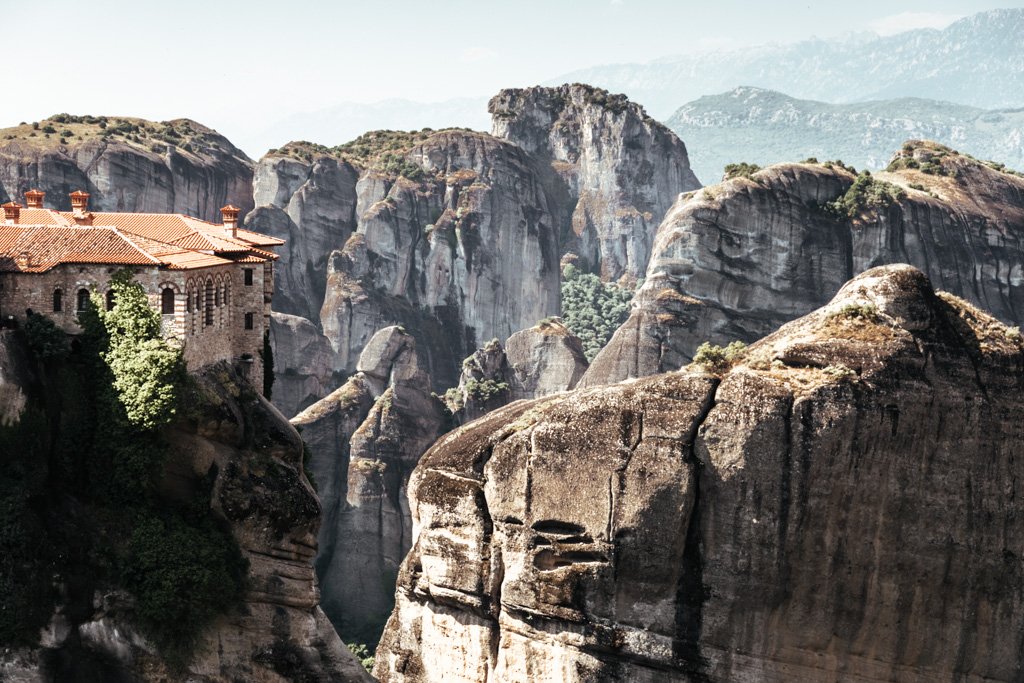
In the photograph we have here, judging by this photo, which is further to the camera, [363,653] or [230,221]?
[363,653]

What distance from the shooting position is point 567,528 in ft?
144

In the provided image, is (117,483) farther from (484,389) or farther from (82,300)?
(484,389)

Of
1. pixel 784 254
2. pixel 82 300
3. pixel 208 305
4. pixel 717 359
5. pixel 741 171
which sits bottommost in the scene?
pixel 717 359

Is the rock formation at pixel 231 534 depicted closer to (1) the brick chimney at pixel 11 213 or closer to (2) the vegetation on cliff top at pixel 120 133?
(1) the brick chimney at pixel 11 213

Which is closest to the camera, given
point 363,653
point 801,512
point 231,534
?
point 801,512

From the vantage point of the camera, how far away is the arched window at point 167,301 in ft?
150

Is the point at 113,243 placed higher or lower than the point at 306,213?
lower

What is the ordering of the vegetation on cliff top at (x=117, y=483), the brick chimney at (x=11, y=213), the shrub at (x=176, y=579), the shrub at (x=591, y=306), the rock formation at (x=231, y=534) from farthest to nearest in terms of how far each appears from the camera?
1. the shrub at (x=591, y=306)
2. the brick chimney at (x=11, y=213)
3. the shrub at (x=176, y=579)
4. the vegetation on cliff top at (x=117, y=483)
5. the rock formation at (x=231, y=534)

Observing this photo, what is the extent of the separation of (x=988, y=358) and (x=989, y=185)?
207ft

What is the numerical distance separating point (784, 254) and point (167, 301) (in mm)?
54144

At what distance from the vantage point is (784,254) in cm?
9325

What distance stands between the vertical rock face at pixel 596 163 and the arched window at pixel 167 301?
123874 millimetres

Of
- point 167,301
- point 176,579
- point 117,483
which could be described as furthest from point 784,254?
point 176,579

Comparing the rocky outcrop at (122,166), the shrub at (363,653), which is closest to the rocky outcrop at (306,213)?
the rocky outcrop at (122,166)
